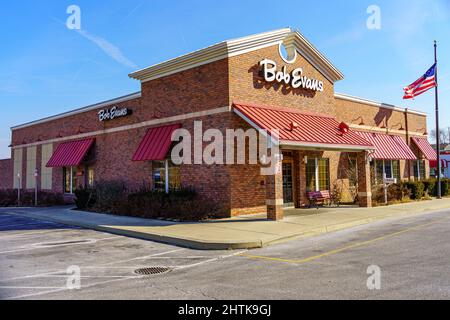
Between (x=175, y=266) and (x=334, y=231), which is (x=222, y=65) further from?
(x=175, y=266)

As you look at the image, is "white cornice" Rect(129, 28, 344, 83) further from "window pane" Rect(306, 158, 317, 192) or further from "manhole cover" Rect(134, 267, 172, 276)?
"manhole cover" Rect(134, 267, 172, 276)

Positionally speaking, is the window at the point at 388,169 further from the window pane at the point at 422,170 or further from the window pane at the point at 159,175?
the window pane at the point at 159,175

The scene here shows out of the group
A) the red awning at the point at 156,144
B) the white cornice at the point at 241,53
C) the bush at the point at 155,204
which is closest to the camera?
the bush at the point at 155,204

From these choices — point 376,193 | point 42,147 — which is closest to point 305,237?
point 376,193

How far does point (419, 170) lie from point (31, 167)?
1203 inches

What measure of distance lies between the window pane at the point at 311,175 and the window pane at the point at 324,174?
53 centimetres

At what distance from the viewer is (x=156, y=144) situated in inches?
683

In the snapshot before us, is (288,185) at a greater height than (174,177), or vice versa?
(174,177)

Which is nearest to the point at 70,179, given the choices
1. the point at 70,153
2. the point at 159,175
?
the point at 70,153

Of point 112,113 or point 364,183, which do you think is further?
point 112,113

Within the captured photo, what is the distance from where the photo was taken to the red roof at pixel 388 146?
23.0 metres

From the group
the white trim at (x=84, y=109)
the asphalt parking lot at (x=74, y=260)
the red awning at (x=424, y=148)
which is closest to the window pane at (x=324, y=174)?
the white trim at (x=84, y=109)

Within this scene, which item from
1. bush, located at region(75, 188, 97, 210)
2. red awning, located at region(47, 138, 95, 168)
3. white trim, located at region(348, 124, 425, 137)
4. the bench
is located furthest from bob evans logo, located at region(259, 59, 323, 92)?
red awning, located at region(47, 138, 95, 168)
